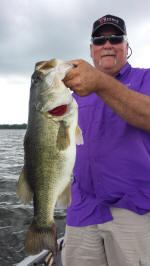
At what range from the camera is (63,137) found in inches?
84.8

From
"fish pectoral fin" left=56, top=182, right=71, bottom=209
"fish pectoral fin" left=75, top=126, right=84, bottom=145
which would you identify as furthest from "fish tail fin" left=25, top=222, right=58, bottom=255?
"fish pectoral fin" left=75, top=126, right=84, bottom=145

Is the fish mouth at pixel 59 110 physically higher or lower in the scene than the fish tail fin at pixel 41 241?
higher

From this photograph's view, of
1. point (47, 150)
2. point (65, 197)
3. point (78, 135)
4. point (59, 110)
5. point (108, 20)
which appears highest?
point (108, 20)

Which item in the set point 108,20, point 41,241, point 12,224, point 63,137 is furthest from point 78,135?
point 12,224

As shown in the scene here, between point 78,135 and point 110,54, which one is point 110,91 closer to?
point 78,135

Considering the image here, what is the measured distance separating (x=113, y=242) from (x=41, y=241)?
2.86 ft

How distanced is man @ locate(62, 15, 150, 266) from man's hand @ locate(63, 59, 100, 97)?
396mm

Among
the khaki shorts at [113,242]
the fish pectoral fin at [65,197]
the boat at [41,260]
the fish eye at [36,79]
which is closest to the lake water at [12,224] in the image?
the boat at [41,260]

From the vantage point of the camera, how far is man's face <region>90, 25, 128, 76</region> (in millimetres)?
3025

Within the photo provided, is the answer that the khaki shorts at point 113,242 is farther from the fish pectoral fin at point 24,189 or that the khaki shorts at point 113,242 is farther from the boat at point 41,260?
the boat at point 41,260

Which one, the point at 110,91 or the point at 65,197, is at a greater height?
the point at 110,91

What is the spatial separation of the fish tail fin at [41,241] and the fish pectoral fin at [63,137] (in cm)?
71

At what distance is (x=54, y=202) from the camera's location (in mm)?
2283

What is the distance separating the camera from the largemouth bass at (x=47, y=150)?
84.7 inches
